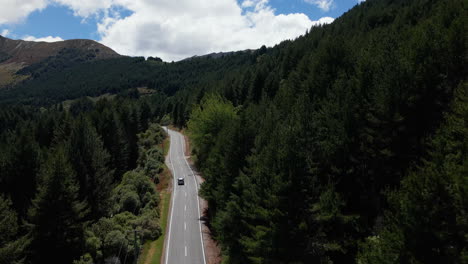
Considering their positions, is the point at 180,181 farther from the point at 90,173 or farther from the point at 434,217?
the point at 434,217

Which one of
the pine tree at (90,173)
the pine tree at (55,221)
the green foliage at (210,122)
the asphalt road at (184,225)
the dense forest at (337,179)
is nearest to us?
the dense forest at (337,179)

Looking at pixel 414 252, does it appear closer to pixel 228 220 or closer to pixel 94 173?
pixel 228 220

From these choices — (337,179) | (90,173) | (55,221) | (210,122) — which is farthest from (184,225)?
(337,179)

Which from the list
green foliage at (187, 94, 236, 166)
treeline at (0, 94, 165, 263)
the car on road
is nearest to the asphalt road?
the car on road

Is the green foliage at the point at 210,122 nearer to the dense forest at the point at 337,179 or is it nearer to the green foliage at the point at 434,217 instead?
the dense forest at the point at 337,179

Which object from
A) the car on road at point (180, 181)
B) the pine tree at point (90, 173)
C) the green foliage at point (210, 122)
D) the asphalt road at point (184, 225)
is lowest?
the asphalt road at point (184, 225)

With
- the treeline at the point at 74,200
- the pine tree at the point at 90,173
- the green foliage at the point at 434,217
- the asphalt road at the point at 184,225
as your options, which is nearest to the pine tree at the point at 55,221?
the treeline at the point at 74,200
